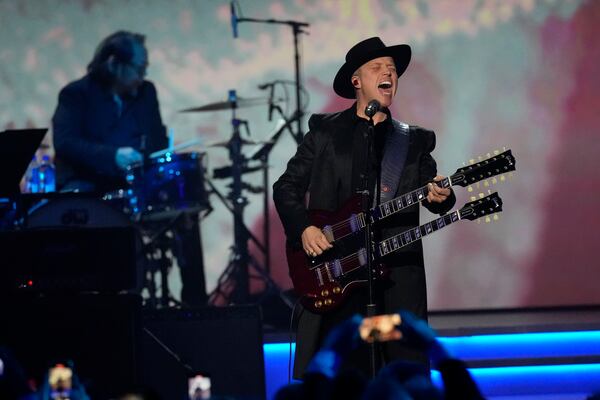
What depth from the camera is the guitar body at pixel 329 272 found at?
16.9ft

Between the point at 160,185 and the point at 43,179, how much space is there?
3.51 feet

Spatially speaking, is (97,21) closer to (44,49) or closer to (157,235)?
(44,49)

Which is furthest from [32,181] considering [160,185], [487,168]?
[487,168]

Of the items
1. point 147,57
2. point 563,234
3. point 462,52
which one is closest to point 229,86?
point 147,57

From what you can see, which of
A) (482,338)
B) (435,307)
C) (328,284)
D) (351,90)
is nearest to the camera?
(328,284)

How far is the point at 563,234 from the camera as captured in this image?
973cm

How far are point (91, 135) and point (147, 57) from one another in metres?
0.95

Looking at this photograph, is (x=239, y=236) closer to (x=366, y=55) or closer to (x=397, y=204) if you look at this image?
(x=366, y=55)

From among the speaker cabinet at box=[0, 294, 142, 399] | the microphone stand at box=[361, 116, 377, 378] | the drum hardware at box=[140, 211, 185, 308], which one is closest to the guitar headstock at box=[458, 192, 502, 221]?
the microphone stand at box=[361, 116, 377, 378]

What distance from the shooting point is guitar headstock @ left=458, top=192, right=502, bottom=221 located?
16.3 ft

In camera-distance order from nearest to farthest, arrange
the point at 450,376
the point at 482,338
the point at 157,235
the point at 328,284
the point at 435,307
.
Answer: the point at 450,376, the point at 328,284, the point at 482,338, the point at 157,235, the point at 435,307

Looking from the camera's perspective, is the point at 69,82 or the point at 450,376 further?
the point at 69,82

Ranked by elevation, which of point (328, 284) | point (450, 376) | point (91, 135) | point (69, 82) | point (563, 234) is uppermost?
point (69, 82)

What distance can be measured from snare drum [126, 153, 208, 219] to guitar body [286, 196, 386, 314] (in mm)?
3731
